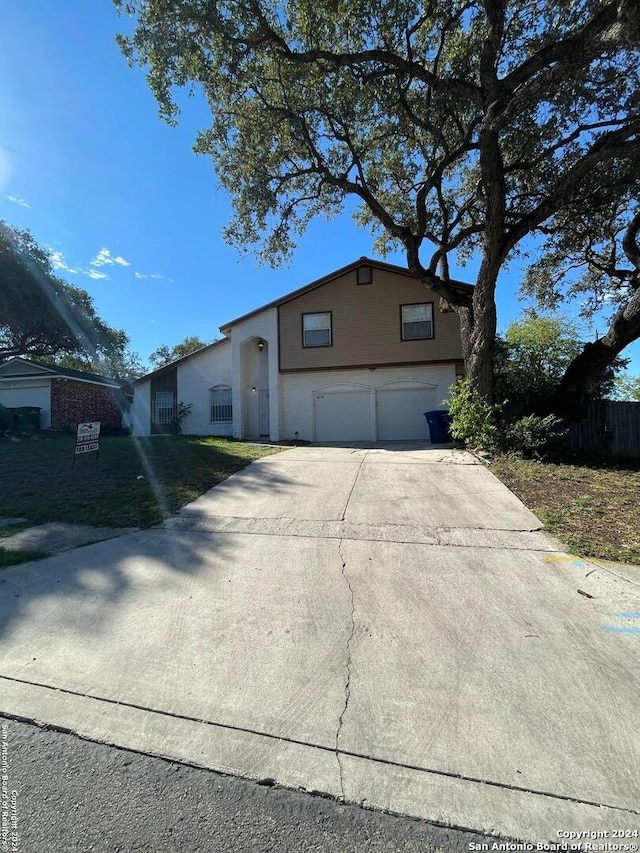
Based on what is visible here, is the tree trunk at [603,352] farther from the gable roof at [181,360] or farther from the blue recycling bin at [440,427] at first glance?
the gable roof at [181,360]

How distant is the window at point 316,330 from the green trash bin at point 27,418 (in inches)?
489

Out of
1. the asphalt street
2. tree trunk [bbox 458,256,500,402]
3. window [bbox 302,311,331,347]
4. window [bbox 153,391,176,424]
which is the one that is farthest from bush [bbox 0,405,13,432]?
the asphalt street

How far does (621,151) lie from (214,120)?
10.1 meters

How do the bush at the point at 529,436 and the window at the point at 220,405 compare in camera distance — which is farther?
the window at the point at 220,405

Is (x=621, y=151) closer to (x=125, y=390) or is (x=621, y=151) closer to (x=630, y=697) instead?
(x=630, y=697)

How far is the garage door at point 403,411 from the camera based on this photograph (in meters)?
14.9

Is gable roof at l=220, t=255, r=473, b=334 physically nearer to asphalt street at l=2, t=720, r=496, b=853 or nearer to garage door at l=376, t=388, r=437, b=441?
garage door at l=376, t=388, r=437, b=441

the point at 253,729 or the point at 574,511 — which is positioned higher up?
the point at 574,511

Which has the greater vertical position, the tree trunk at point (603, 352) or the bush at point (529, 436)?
the tree trunk at point (603, 352)

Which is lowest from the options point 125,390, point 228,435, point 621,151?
point 228,435

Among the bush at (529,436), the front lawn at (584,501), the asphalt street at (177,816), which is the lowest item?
the asphalt street at (177,816)

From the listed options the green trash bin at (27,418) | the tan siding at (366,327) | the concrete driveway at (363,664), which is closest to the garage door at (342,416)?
the tan siding at (366,327)

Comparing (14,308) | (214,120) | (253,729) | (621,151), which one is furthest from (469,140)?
(14,308)

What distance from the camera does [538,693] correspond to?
233cm
